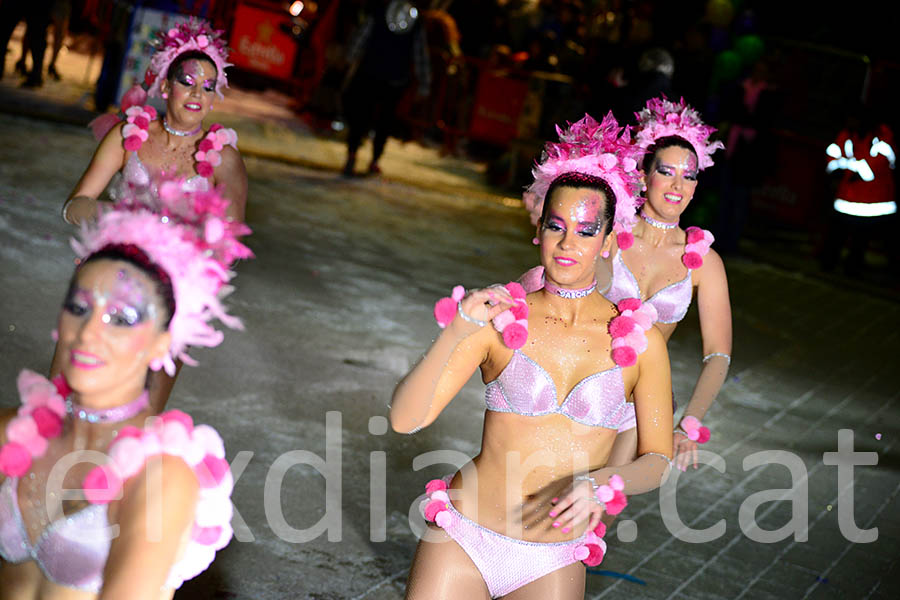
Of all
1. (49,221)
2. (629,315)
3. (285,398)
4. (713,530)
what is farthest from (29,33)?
(629,315)

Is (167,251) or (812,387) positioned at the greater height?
(167,251)

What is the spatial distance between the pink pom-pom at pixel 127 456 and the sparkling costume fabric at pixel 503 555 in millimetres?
1164

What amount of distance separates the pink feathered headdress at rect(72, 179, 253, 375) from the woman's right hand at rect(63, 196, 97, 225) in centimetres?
168

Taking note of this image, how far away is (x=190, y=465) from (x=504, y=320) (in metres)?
1.13

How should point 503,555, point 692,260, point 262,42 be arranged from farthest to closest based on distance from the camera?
point 262,42 → point 692,260 → point 503,555

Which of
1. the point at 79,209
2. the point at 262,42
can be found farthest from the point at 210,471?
the point at 262,42

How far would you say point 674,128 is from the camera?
4762 millimetres

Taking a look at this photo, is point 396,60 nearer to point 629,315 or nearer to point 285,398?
point 285,398

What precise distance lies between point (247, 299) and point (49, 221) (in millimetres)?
1927

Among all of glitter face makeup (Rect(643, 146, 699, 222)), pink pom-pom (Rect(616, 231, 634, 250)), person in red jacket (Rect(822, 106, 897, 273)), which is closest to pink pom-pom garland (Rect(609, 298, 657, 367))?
pink pom-pom (Rect(616, 231, 634, 250))

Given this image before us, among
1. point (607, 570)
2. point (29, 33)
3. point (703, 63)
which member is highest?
point (703, 63)

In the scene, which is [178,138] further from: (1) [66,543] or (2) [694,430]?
(1) [66,543]

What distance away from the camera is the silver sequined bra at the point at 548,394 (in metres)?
3.33

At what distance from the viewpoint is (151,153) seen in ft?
16.0
